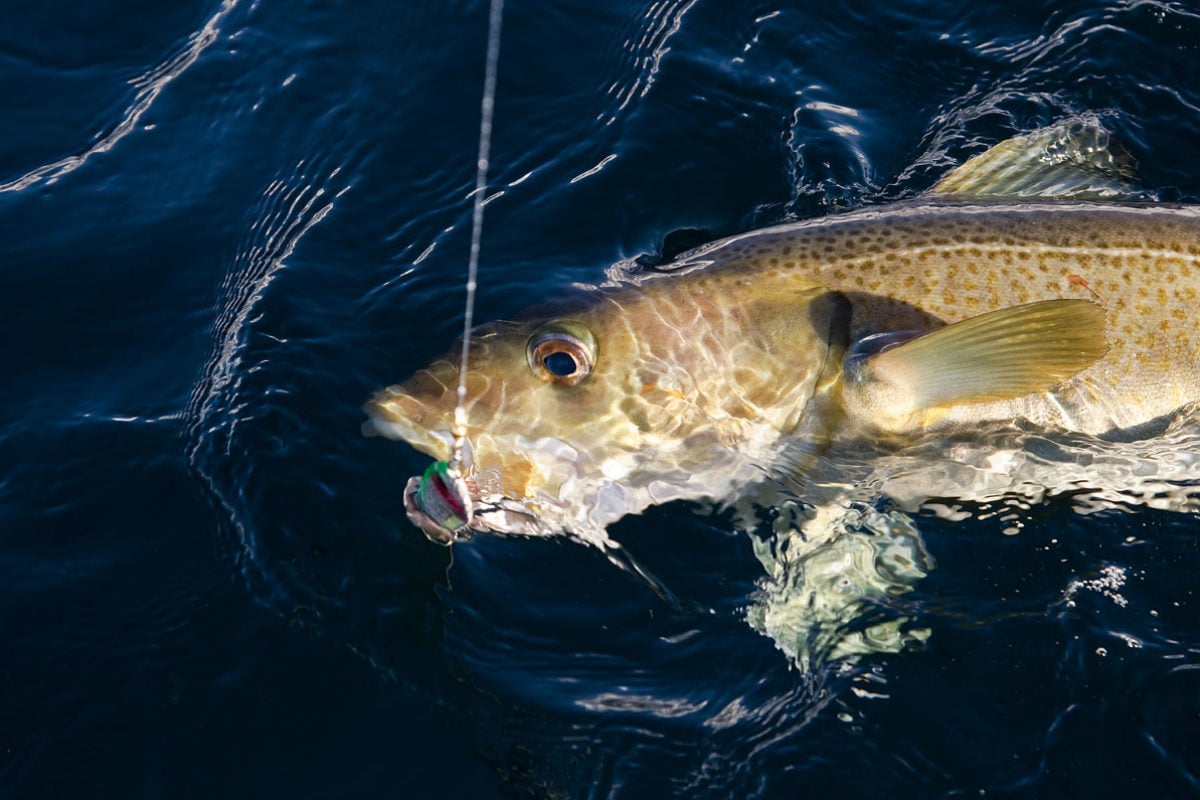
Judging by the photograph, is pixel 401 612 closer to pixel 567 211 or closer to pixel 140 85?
pixel 567 211

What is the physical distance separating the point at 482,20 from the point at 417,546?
4.20m

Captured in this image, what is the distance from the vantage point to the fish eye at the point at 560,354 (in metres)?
4.41

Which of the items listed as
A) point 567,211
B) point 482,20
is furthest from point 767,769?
point 482,20

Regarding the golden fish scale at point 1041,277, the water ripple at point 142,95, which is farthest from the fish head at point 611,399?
the water ripple at point 142,95

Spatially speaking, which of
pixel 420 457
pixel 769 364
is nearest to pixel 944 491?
pixel 769 364

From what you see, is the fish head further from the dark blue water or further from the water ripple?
the water ripple

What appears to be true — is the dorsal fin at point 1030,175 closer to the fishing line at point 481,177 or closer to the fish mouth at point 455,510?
the fishing line at point 481,177

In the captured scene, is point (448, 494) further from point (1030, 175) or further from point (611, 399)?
point (1030, 175)

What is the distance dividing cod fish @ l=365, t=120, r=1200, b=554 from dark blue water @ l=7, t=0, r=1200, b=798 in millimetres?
284

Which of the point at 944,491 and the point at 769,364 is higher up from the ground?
the point at 769,364

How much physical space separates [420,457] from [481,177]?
7.01 feet

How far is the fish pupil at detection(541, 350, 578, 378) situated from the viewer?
441 cm

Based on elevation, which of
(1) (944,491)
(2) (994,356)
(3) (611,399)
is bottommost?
(1) (944,491)

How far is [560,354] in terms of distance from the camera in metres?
4.41
